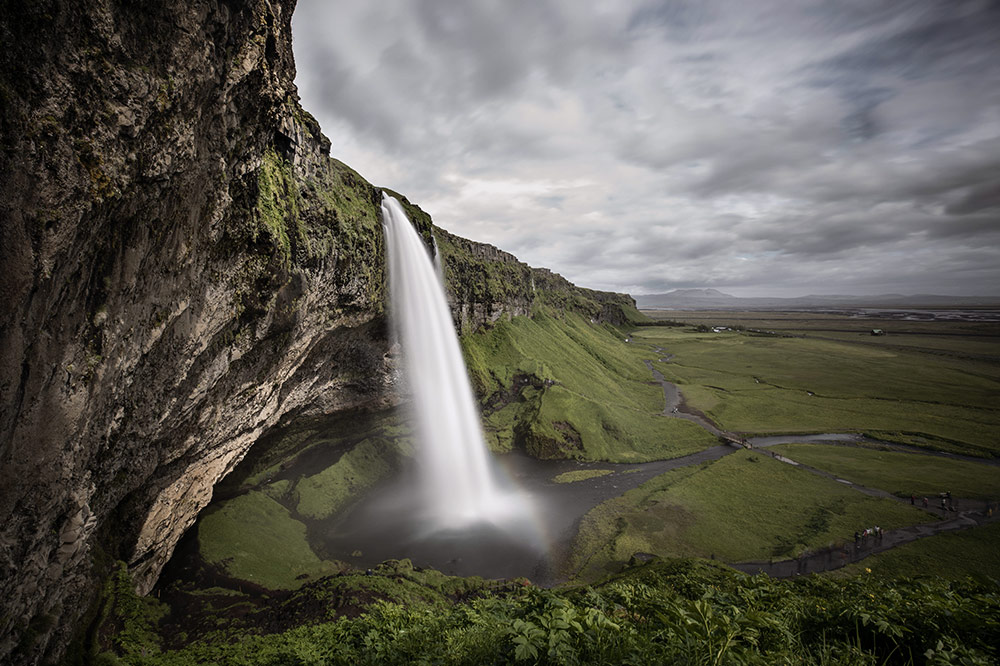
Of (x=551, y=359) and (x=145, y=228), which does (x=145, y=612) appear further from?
(x=551, y=359)

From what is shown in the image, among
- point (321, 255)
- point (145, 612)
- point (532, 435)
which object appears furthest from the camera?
point (532, 435)

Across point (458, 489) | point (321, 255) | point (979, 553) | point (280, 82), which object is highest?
point (280, 82)

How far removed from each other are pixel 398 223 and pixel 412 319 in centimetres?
763

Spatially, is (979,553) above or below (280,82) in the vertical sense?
below

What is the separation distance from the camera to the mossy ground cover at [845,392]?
46.3 m

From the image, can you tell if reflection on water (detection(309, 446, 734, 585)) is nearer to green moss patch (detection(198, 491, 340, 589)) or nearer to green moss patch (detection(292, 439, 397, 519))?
green moss patch (detection(292, 439, 397, 519))

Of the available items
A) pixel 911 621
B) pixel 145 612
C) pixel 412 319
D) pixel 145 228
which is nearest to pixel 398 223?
pixel 412 319

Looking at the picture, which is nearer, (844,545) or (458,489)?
(844,545)

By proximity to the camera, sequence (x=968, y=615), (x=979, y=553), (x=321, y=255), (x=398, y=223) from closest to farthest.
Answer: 1. (x=968, y=615)
2. (x=321, y=255)
3. (x=979, y=553)
4. (x=398, y=223)

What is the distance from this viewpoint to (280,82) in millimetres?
12070

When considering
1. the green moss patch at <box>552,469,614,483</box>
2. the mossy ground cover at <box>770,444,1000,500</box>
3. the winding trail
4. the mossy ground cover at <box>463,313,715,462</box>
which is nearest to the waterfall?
the mossy ground cover at <box>463,313,715,462</box>

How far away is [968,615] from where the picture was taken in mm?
4816

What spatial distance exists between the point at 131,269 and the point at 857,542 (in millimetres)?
36742

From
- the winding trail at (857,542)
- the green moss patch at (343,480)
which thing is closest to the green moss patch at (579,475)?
the winding trail at (857,542)
